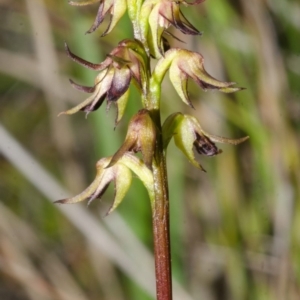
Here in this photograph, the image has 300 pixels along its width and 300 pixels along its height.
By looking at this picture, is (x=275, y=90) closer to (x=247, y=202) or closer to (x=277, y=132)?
(x=277, y=132)

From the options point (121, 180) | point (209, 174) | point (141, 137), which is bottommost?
Result: point (209, 174)

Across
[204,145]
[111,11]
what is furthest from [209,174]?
[111,11]

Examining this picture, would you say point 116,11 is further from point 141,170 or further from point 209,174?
point 209,174

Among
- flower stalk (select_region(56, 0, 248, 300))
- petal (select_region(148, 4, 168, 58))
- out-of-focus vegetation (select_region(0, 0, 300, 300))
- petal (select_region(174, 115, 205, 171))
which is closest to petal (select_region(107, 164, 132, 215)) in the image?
flower stalk (select_region(56, 0, 248, 300))

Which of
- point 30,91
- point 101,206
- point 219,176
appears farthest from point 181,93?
point 30,91

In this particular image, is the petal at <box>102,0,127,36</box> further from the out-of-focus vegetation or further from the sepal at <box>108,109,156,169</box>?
the out-of-focus vegetation

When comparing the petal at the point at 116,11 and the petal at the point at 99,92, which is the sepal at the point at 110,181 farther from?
the petal at the point at 116,11

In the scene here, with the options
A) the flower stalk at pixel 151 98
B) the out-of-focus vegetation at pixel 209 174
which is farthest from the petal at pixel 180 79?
the out-of-focus vegetation at pixel 209 174
